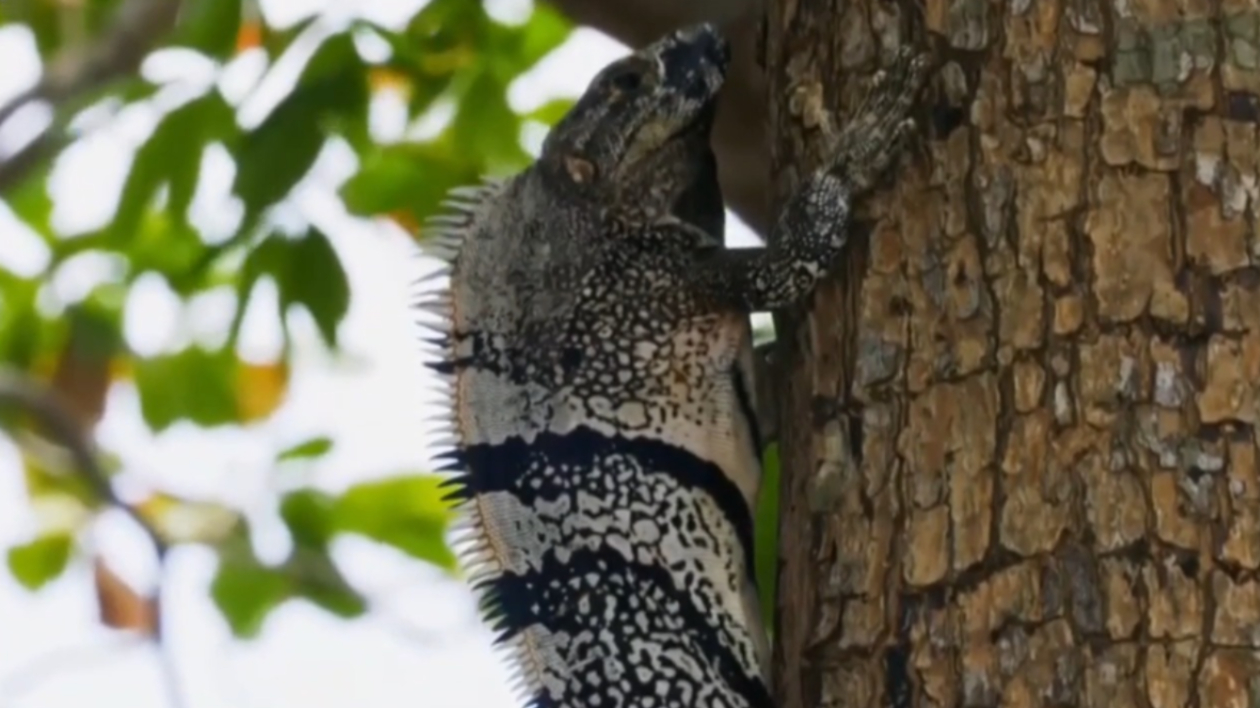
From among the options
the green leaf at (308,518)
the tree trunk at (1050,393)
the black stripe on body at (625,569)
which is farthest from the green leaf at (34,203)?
the tree trunk at (1050,393)

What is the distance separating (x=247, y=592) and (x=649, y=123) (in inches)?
70.9

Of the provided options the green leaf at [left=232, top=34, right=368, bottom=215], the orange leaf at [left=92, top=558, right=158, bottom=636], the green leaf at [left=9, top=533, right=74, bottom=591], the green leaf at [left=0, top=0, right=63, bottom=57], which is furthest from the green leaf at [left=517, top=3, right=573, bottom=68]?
the orange leaf at [left=92, top=558, right=158, bottom=636]

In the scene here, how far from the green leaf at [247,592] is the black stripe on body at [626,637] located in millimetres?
1608

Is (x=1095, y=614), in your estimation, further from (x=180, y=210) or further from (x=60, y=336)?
(x=60, y=336)

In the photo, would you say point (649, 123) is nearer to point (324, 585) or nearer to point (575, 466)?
point (575, 466)

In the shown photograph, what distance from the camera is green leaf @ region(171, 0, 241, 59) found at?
4203 mm

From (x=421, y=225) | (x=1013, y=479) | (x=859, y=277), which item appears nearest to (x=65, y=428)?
(x=421, y=225)

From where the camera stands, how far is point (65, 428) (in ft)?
19.8

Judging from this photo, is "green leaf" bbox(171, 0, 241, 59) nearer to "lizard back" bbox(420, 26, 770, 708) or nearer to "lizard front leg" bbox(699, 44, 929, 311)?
"lizard back" bbox(420, 26, 770, 708)

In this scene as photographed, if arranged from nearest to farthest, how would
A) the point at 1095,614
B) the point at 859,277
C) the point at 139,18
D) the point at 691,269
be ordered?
the point at 1095,614 → the point at 859,277 → the point at 691,269 → the point at 139,18

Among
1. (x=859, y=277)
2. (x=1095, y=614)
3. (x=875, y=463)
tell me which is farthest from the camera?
(x=859, y=277)

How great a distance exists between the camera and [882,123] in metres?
3.26

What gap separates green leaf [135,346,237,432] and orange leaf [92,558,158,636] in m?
1.55

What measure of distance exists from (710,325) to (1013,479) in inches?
43.3
